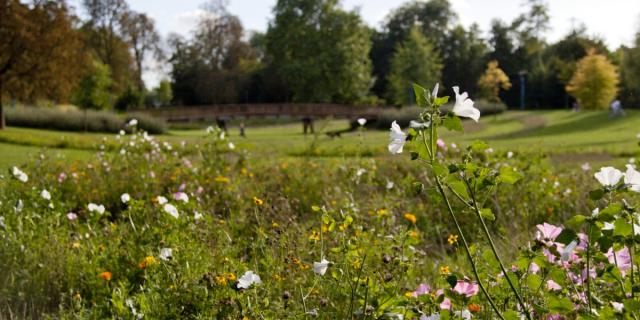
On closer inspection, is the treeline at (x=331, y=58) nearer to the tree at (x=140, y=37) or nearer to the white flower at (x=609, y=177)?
the tree at (x=140, y=37)

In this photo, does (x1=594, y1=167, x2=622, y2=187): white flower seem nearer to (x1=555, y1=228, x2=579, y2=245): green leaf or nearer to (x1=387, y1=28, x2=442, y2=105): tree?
(x1=555, y1=228, x2=579, y2=245): green leaf

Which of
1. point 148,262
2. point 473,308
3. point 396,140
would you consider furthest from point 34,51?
point 396,140

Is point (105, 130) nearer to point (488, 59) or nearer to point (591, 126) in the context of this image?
point (591, 126)

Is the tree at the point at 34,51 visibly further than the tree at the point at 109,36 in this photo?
No

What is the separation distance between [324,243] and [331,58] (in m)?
35.3

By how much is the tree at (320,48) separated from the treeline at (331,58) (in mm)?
63

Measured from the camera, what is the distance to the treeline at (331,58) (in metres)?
35.7

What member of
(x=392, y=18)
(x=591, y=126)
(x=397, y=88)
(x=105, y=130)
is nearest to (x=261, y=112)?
(x=105, y=130)

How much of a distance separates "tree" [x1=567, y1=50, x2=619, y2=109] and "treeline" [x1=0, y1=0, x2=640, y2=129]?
0.35 feet

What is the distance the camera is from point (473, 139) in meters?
21.9

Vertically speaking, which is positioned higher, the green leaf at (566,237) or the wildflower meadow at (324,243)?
→ the green leaf at (566,237)

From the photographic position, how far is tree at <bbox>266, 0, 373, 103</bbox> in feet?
126

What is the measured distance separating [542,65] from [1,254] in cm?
3956

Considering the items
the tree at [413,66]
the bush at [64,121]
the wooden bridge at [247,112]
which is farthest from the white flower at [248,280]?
the tree at [413,66]
